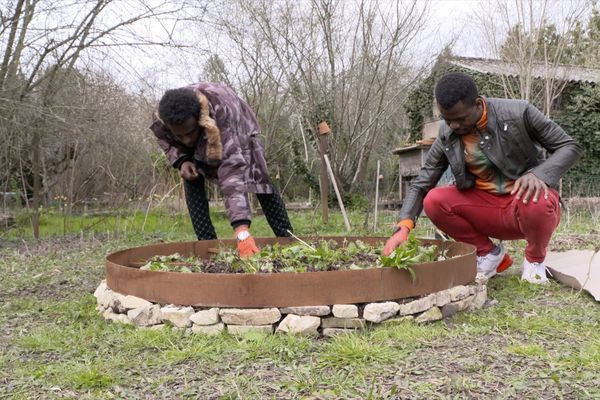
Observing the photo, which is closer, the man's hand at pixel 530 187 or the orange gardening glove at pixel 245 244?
the man's hand at pixel 530 187

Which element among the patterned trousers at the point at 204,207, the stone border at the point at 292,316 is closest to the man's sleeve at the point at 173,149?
the patterned trousers at the point at 204,207

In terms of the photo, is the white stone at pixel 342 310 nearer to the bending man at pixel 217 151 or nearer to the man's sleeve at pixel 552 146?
the bending man at pixel 217 151

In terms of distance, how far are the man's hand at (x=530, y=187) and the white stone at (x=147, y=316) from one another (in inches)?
76.2

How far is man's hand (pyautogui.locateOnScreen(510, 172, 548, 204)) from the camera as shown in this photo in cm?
307

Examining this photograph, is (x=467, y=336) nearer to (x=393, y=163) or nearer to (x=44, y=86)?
(x=44, y=86)

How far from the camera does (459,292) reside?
9.50 feet

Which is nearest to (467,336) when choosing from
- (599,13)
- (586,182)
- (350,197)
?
(350,197)

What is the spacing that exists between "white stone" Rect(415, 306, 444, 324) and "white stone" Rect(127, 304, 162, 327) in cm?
121

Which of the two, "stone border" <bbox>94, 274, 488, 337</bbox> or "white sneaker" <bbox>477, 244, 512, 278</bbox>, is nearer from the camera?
"stone border" <bbox>94, 274, 488, 337</bbox>

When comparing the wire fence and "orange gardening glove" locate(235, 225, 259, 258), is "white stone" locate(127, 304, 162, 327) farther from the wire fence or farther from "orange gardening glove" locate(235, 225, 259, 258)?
the wire fence

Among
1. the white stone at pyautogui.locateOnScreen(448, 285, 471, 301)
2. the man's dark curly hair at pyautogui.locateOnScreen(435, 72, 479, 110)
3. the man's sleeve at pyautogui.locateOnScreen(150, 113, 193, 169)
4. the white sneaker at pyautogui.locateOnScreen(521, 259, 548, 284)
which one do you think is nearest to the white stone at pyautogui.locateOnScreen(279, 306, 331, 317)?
the white stone at pyautogui.locateOnScreen(448, 285, 471, 301)

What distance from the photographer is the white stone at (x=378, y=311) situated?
8.55ft

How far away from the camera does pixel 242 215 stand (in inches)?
128

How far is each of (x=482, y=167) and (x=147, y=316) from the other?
2059 mm
